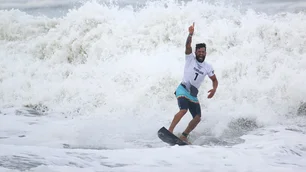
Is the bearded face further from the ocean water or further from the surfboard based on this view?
the ocean water

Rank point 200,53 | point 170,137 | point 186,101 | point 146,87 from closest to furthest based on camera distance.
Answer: point 170,137 → point 200,53 → point 186,101 → point 146,87

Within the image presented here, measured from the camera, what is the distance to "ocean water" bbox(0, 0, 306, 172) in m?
4.56

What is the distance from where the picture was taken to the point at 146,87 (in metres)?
8.99

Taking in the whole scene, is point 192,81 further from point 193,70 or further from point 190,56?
point 190,56

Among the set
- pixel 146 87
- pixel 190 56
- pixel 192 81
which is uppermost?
pixel 190 56

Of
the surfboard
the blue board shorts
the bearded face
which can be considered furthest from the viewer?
the blue board shorts

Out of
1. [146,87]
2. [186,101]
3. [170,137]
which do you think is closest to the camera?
[170,137]

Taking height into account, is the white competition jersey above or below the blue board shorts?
above

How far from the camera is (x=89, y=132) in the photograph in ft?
22.5

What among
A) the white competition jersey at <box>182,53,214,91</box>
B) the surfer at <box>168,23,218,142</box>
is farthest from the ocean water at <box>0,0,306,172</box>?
the white competition jersey at <box>182,53,214,91</box>

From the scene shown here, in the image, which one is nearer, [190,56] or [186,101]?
[190,56]

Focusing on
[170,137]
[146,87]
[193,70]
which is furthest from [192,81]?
[146,87]

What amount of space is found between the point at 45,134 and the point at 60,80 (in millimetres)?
4372

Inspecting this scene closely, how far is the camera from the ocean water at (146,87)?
4562 mm
